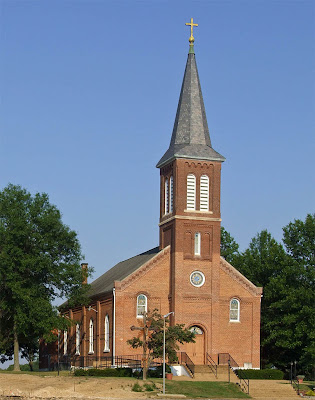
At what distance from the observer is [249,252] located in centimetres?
8675

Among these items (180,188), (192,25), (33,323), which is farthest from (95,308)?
(192,25)

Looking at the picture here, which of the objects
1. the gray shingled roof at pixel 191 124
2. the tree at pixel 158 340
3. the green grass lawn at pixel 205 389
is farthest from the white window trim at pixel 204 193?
the green grass lawn at pixel 205 389

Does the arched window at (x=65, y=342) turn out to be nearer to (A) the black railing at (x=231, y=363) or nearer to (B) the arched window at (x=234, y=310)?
(B) the arched window at (x=234, y=310)

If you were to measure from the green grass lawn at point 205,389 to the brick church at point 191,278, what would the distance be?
7.45 m

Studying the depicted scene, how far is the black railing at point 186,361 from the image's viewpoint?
A: 66688mm

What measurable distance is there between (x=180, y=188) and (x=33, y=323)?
16.5 m

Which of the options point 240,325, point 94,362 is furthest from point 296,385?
point 94,362

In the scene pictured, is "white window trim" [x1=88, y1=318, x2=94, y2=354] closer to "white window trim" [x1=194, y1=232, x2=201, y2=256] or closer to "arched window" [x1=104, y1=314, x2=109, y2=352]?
"arched window" [x1=104, y1=314, x2=109, y2=352]

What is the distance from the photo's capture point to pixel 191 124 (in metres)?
74.6

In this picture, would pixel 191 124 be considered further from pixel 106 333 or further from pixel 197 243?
pixel 106 333

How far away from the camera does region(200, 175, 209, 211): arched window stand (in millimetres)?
72625

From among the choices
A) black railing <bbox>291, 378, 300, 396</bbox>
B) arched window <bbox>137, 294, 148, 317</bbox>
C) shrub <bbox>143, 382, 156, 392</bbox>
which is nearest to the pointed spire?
arched window <bbox>137, 294, 148, 317</bbox>

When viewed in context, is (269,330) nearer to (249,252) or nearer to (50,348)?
(249,252)

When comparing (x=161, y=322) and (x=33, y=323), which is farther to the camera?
(x=33, y=323)
